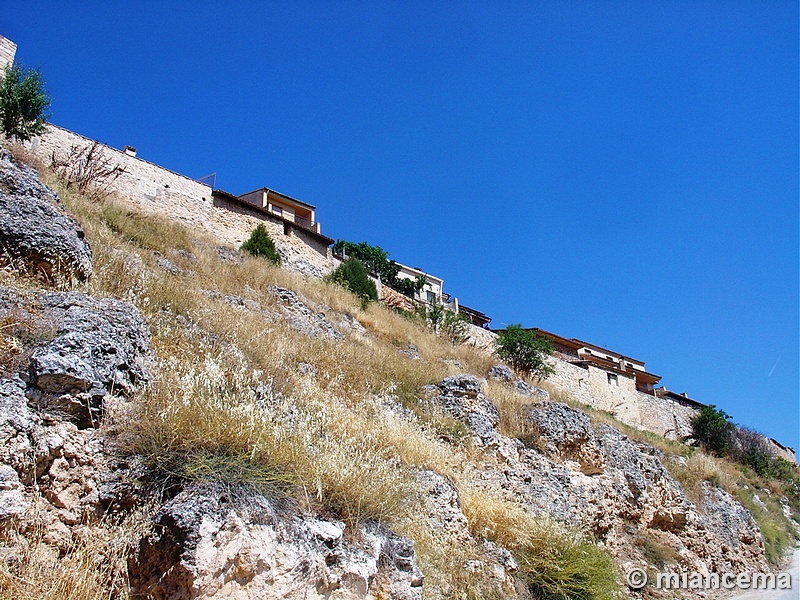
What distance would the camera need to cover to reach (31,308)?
4.15 meters

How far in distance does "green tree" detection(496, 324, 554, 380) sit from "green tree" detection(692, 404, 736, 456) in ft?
26.4

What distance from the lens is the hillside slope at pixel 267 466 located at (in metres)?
3.28

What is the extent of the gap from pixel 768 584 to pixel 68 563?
12136mm

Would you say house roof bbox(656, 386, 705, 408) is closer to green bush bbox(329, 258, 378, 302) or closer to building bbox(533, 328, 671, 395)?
building bbox(533, 328, 671, 395)

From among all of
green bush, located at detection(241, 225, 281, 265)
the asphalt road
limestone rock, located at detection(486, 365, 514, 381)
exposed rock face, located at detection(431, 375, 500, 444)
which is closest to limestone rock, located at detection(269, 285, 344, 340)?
exposed rock face, located at detection(431, 375, 500, 444)

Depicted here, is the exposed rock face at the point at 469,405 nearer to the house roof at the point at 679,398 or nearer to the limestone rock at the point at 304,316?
the limestone rock at the point at 304,316

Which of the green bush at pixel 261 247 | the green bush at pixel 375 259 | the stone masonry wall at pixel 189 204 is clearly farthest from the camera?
the green bush at pixel 375 259

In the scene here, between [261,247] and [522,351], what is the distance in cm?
941

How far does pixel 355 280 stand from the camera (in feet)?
68.4

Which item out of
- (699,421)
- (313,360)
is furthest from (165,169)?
(699,421)

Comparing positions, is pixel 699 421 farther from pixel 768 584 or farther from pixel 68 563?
pixel 68 563

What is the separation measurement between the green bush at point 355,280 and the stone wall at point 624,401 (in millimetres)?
10034

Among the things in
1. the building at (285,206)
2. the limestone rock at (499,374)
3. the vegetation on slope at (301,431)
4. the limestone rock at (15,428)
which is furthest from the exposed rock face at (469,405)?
the building at (285,206)

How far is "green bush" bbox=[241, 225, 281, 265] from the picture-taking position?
63.4 feet
